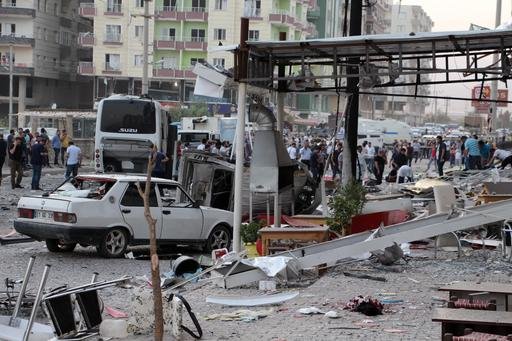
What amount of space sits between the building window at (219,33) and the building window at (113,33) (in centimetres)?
876

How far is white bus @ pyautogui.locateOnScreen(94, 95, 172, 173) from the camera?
30.3m

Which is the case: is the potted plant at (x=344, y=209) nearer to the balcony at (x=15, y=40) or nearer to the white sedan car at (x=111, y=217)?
the white sedan car at (x=111, y=217)

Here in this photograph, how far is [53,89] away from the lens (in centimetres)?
9112

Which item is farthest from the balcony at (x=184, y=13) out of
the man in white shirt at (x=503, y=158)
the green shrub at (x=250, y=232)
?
the green shrub at (x=250, y=232)

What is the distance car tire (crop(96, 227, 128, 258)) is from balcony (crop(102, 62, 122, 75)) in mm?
69661

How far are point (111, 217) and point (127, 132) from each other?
645 inches

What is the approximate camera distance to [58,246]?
15812 millimetres

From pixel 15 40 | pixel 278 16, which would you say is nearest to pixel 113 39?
pixel 15 40

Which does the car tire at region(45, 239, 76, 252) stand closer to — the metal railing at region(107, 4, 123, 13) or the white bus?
the white bus

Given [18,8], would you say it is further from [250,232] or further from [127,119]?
[250,232]

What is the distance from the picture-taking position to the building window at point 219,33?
82.5 m

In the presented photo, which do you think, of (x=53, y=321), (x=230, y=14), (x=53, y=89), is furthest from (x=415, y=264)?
(x=53, y=89)

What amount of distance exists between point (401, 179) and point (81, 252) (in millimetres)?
16348

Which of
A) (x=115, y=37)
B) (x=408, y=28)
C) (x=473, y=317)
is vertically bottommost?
(x=473, y=317)
